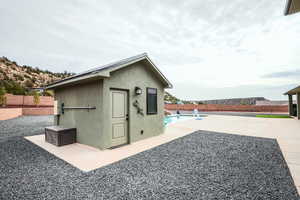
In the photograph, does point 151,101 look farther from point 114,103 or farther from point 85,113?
point 85,113

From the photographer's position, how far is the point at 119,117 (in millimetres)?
4531

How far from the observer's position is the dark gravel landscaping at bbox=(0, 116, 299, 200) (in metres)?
1.97

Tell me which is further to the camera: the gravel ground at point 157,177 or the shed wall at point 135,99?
the shed wall at point 135,99

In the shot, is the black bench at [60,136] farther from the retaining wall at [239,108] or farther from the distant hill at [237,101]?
the distant hill at [237,101]

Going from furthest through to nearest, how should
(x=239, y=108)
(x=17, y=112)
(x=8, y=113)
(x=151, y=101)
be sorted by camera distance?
(x=239, y=108)
(x=17, y=112)
(x=8, y=113)
(x=151, y=101)

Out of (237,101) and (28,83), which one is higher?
(28,83)

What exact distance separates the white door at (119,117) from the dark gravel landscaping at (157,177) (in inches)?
46.4

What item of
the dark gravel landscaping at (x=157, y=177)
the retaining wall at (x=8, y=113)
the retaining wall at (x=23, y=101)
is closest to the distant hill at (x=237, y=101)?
the dark gravel landscaping at (x=157, y=177)

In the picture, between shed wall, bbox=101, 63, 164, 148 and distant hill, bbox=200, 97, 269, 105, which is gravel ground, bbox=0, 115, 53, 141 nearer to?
shed wall, bbox=101, 63, 164, 148

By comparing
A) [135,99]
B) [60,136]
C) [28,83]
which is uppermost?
[28,83]

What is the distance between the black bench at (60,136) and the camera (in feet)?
14.6

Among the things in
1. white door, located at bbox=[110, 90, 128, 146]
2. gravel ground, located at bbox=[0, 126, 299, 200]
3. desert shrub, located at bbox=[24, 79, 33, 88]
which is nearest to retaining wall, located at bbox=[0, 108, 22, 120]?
gravel ground, located at bbox=[0, 126, 299, 200]

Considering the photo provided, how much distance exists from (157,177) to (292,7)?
4080mm

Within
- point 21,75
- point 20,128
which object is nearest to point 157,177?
point 20,128
